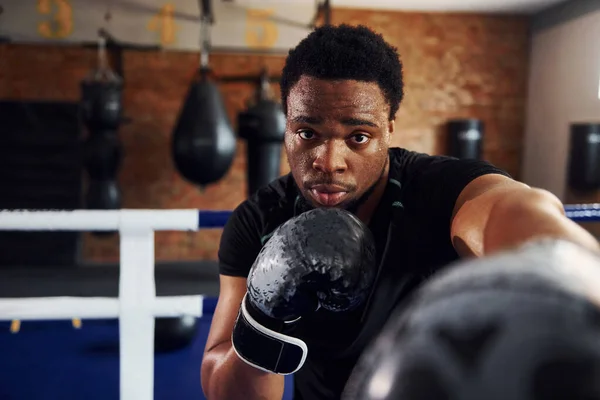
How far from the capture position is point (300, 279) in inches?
28.7

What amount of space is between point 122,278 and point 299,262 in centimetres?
80

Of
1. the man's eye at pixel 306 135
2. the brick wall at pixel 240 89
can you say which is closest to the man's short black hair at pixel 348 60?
the man's eye at pixel 306 135

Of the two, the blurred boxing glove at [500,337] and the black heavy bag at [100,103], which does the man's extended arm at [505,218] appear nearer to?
the blurred boxing glove at [500,337]

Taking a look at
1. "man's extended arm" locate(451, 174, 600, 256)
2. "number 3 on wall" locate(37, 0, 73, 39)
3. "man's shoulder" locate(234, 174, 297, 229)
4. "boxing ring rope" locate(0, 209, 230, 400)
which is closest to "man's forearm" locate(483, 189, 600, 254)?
"man's extended arm" locate(451, 174, 600, 256)

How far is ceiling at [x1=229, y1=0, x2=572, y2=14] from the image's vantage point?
497cm

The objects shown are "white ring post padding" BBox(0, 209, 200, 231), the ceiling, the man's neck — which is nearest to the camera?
the man's neck

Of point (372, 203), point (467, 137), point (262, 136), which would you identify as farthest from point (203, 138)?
point (372, 203)

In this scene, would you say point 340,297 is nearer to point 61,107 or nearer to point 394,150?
point 394,150

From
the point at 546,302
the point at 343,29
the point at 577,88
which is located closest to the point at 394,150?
the point at 343,29

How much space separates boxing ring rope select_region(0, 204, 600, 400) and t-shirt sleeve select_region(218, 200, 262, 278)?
223mm

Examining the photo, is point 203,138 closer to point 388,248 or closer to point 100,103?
point 100,103

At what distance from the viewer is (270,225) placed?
1.06 meters

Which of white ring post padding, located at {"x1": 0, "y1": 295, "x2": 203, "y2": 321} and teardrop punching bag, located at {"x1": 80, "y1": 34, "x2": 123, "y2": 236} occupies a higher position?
teardrop punching bag, located at {"x1": 80, "y1": 34, "x2": 123, "y2": 236}

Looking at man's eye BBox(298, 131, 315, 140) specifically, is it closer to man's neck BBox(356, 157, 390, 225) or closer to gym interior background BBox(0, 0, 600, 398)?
man's neck BBox(356, 157, 390, 225)
